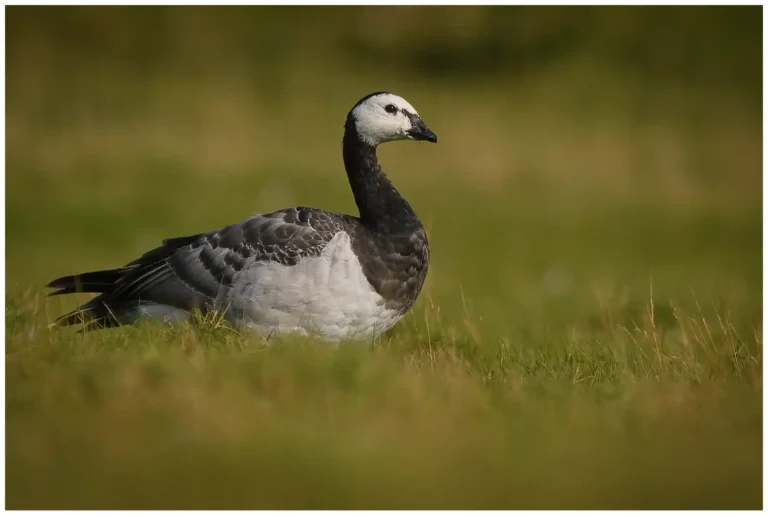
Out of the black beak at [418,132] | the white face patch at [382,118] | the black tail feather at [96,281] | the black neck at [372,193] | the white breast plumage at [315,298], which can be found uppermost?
the white face patch at [382,118]

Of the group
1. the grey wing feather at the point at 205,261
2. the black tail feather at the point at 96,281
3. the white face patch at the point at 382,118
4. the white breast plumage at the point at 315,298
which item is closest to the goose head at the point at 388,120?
the white face patch at the point at 382,118

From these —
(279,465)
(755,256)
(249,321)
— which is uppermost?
(249,321)

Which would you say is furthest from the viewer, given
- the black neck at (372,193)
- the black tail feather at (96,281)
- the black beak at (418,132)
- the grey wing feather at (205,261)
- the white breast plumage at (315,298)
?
the black tail feather at (96,281)

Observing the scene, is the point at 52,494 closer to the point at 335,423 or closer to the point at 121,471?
the point at 121,471

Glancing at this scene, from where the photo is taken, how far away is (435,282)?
1170 cm

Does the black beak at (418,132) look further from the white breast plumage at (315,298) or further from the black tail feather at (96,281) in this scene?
the black tail feather at (96,281)

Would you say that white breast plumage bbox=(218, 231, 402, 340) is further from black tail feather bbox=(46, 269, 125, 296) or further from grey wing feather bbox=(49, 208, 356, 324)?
black tail feather bbox=(46, 269, 125, 296)

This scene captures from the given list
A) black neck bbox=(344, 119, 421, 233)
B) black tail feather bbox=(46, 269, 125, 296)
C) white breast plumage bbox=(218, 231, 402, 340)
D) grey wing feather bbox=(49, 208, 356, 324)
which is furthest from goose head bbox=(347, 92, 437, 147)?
black tail feather bbox=(46, 269, 125, 296)

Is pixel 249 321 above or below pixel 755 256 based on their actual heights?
above

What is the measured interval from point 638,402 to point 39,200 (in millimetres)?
14440

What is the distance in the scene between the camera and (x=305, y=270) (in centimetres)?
645

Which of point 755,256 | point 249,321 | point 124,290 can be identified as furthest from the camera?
point 755,256

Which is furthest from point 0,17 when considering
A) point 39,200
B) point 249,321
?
point 39,200

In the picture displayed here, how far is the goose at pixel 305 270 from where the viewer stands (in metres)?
6.44
